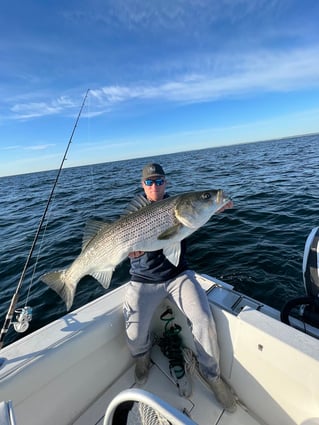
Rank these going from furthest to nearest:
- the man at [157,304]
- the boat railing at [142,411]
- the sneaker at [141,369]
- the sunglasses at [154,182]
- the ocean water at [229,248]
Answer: the ocean water at [229,248] < the sunglasses at [154,182] < the sneaker at [141,369] < the man at [157,304] < the boat railing at [142,411]

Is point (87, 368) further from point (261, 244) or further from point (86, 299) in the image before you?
point (261, 244)

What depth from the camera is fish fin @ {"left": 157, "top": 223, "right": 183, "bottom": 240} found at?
2844mm

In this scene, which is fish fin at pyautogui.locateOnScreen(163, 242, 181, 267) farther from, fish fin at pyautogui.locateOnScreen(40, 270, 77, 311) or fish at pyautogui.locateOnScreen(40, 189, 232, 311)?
fish fin at pyautogui.locateOnScreen(40, 270, 77, 311)

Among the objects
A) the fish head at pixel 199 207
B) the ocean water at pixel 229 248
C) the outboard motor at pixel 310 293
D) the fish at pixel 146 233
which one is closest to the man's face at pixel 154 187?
the fish at pixel 146 233

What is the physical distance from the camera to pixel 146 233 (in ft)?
9.55

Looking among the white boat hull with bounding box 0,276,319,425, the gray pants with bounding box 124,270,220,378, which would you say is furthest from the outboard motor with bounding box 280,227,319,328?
the gray pants with bounding box 124,270,220,378

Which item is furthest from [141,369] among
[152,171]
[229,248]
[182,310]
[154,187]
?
[229,248]

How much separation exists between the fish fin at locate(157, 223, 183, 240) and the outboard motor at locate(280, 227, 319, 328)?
1.54 metres

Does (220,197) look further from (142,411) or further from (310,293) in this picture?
(142,411)

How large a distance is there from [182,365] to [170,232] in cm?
190

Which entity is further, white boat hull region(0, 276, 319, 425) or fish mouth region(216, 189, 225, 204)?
fish mouth region(216, 189, 225, 204)

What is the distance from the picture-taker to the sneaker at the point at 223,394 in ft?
9.25

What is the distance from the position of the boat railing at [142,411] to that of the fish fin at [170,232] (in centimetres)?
170

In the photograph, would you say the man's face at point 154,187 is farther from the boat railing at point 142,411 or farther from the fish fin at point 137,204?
the boat railing at point 142,411
